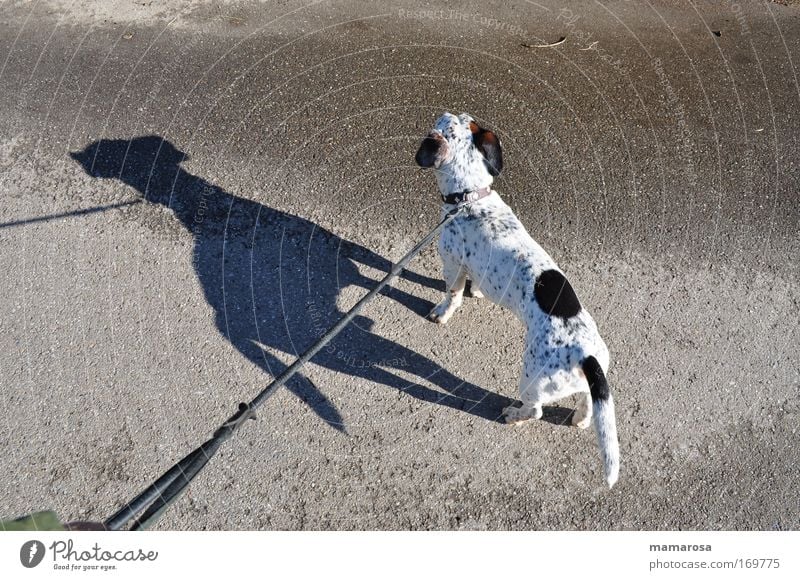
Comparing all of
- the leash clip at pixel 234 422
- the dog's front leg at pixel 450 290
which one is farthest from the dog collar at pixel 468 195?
the leash clip at pixel 234 422

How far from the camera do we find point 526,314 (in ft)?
12.8

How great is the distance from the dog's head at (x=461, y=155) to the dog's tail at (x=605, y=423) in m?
1.62

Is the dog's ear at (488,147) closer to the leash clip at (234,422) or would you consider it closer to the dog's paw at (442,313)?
the dog's paw at (442,313)

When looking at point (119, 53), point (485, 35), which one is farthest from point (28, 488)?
point (485, 35)

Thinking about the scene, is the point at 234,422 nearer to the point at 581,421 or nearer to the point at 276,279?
the point at 276,279

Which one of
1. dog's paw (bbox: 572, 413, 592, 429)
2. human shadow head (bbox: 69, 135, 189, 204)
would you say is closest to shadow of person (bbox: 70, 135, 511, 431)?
Result: human shadow head (bbox: 69, 135, 189, 204)

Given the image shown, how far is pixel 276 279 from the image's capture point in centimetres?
524

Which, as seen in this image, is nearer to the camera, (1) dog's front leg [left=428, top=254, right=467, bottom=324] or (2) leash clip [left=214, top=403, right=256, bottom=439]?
(2) leash clip [left=214, top=403, right=256, bottom=439]

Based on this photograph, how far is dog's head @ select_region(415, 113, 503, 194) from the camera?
429 cm

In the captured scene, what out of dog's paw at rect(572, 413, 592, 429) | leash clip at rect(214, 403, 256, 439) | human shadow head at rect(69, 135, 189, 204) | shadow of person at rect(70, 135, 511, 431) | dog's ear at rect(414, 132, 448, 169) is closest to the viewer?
leash clip at rect(214, 403, 256, 439)

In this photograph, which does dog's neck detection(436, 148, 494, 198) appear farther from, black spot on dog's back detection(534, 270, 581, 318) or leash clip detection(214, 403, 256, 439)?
leash clip detection(214, 403, 256, 439)

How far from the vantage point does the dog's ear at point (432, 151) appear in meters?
4.28
